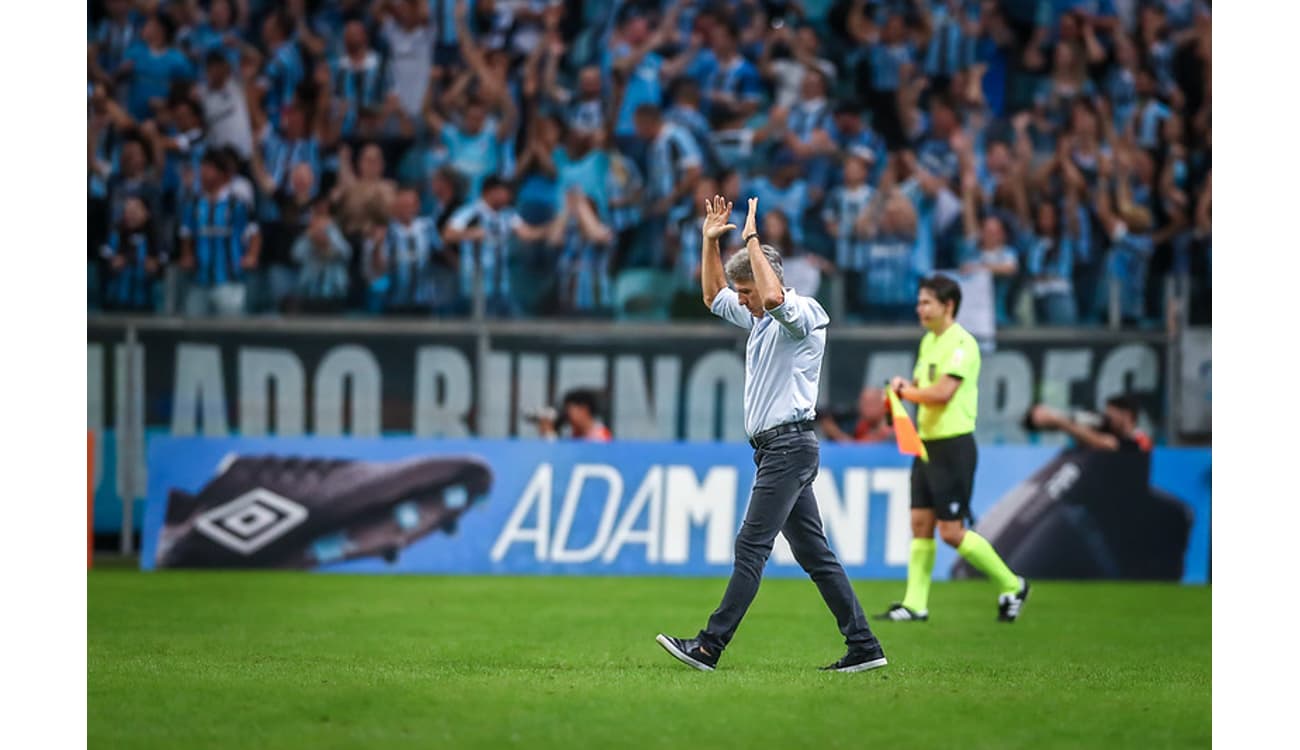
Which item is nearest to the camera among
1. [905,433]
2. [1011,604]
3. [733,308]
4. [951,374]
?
[733,308]

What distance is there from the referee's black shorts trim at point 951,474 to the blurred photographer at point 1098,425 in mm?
4789

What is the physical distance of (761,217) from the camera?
58.0ft

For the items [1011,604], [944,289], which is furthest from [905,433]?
[1011,604]

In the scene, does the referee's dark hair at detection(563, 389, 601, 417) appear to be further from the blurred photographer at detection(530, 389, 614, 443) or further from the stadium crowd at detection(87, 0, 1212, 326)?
the stadium crowd at detection(87, 0, 1212, 326)

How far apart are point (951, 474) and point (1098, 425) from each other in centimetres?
523

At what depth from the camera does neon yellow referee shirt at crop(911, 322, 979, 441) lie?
11727 mm

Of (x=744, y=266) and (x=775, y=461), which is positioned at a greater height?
(x=744, y=266)

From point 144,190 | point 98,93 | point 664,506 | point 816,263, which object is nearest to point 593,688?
point 664,506

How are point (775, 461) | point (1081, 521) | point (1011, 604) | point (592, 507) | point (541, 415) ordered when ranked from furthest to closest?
point (541, 415) → point (1081, 521) → point (592, 507) → point (1011, 604) → point (775, 461)

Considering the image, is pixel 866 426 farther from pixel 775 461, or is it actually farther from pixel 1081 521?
pixel 775 461

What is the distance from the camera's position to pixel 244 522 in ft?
51.9

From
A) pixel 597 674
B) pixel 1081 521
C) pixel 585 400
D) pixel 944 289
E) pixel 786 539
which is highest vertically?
pixel 944 289

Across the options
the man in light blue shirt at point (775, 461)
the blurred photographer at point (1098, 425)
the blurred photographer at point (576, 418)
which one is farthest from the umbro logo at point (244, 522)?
the man in light blue shirt at point (775, 461)

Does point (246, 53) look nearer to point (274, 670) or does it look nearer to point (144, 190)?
point (144, 190)
